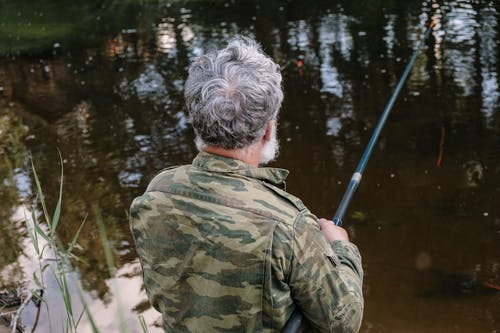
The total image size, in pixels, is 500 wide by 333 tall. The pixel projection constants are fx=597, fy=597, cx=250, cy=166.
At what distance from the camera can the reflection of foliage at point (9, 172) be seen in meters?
3.70

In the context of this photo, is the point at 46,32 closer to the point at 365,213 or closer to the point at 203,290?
the point at 365,213

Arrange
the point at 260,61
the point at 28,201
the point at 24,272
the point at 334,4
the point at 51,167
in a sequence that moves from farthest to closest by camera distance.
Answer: the point at 334,4
the point at 51,167
the point at 28,201
the point at 24,272
the point at 260,61

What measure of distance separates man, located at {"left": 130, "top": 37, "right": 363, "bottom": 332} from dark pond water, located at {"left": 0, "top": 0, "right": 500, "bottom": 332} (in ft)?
0.63

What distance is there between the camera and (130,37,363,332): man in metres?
1.27

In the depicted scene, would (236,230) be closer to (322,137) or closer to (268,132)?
(268,132)

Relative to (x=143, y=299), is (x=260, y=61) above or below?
above

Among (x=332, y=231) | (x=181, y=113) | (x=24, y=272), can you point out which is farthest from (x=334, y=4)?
(x=332, y=231)

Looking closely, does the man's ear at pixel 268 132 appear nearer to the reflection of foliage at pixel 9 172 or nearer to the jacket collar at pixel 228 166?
the jacket collar at pixel 228 166

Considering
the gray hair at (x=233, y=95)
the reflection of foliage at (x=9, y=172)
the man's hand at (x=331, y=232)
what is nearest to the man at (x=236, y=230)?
the gray hair at (x=233, y=95)

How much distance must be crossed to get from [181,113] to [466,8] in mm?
4464

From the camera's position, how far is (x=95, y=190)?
4344 mm

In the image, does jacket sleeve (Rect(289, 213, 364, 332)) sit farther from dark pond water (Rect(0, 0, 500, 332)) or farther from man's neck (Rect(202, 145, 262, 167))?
dark pond water (Rect(0, 0, 500, 332))

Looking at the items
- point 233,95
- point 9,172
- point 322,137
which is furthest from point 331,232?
point 9,172

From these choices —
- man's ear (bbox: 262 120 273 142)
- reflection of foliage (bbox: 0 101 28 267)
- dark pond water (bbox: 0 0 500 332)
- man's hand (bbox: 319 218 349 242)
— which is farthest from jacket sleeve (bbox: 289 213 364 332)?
reflection of foliage (bbox: 0 101 28 267)
